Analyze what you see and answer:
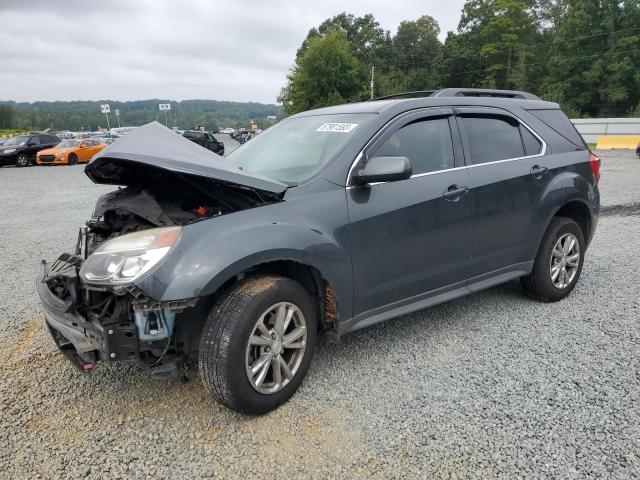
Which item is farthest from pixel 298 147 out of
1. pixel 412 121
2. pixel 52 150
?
pixel 52 150

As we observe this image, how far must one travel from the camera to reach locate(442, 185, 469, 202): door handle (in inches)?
131

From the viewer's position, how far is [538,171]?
3922 mm

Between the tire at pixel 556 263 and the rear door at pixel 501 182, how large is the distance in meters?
0.22

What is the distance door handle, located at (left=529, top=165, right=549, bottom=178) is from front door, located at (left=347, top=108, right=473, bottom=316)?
31.1 inches

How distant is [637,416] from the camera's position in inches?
103

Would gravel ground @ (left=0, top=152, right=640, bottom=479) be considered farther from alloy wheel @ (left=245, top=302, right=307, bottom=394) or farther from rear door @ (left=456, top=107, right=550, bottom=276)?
rear door @ (left=456, top=107, right=550, bottom=276)

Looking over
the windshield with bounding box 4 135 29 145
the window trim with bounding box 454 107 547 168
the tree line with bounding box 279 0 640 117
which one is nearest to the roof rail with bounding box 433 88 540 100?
the window trim with bounding box 454 107 547 168

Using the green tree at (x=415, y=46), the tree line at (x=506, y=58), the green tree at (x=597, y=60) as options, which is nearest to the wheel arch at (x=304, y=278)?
the tree line at (x=506, y=58)

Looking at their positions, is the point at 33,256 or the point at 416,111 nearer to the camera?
the point at 416,111

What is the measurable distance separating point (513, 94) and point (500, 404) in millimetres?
2882

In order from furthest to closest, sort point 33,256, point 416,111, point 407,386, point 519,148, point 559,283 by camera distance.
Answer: point 33,256 < point 559,283 < point 519,148 < point 416,111 < point 407,386

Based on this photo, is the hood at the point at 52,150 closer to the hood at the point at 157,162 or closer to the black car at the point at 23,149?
the black car at the point at 23,149

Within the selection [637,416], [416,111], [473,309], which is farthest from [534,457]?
[416,111]

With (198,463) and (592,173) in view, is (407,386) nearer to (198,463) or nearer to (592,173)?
(198,463)
